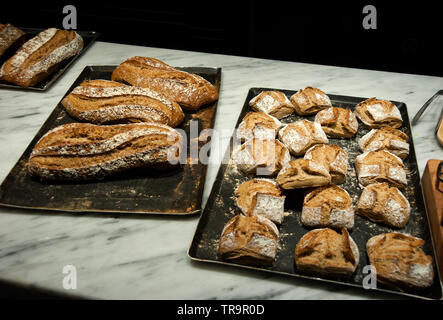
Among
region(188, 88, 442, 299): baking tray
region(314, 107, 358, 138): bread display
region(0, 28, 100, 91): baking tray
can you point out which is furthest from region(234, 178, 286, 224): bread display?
region(0, 28, 100, 91): baking tray

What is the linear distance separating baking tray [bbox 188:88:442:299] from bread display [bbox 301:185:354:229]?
0.07 m

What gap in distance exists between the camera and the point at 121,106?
2.31 m

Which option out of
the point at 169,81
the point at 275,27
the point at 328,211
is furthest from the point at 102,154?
the point at 275,27

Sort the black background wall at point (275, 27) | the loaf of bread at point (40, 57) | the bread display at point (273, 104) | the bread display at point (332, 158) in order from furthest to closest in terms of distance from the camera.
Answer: the black background wall at point (275, 27)
the loaf of bread at point (40, 57)
the bread display at point (273, 104)
the bread display at point (332, 158)

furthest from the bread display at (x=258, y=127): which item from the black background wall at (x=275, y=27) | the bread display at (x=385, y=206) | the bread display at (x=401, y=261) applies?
the black background wall at (x=275, y=27)

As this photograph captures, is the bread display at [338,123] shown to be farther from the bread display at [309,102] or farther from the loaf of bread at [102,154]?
the loaf of bread at [102,154]

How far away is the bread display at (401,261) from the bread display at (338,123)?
0.79 metres

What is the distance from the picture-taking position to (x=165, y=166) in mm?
2051

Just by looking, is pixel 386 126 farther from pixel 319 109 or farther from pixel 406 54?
pixel 406 54

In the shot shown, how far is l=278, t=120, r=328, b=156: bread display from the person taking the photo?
215 centimetres

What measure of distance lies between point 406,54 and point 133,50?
2.85 meters

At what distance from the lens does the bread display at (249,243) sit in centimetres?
158

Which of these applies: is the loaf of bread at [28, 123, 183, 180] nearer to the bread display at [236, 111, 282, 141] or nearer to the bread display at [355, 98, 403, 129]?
the bread display at [236, 111, 282, 141]
